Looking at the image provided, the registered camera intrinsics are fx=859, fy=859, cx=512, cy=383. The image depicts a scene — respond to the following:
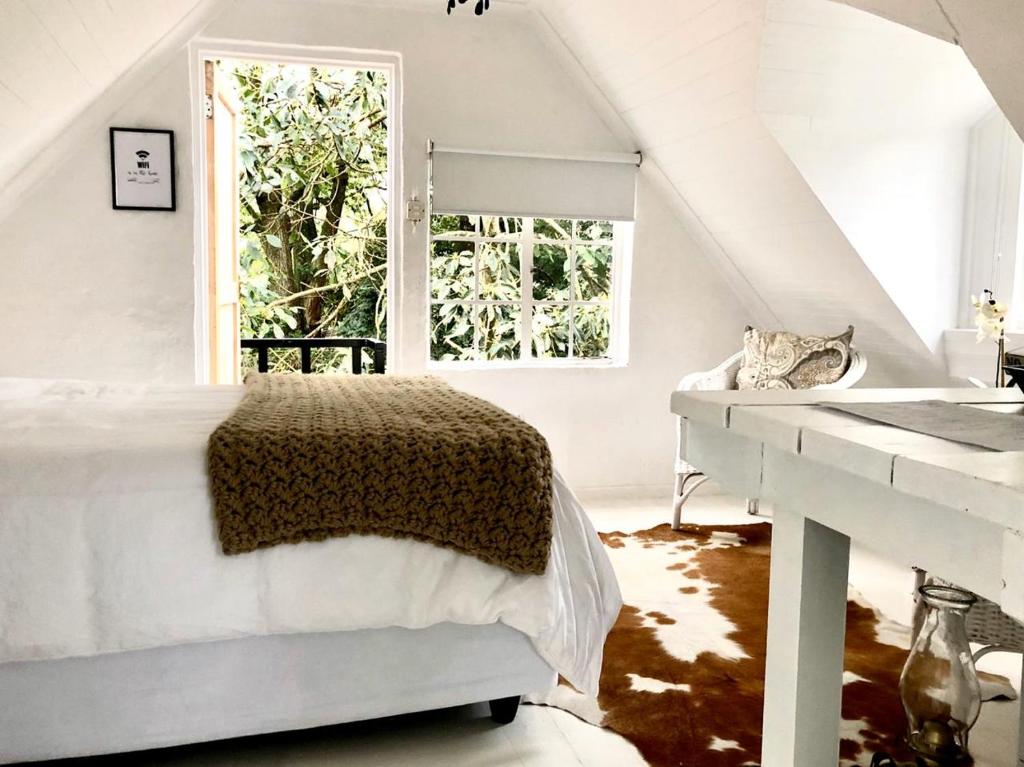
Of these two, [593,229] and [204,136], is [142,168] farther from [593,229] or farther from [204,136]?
[593,229]

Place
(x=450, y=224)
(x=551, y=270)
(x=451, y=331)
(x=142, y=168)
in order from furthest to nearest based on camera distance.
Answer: (x=451, y=331) < (x=450, y=224) < (x=551, y=270) < (x=142, y=168)

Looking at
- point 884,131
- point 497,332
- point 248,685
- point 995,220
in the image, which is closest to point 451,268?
point 497,332

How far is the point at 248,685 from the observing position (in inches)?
72.9

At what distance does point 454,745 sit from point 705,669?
80 centimetres

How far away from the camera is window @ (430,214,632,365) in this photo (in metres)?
4.50

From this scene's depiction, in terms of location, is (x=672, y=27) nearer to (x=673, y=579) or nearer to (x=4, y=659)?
(x=673, y=579)

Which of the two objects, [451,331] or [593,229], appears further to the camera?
[451,331]

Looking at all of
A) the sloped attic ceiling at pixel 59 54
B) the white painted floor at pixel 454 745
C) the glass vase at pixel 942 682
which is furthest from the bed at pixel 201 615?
the sloped attic ceiling at pixel 59 54

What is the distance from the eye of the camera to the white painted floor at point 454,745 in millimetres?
1952

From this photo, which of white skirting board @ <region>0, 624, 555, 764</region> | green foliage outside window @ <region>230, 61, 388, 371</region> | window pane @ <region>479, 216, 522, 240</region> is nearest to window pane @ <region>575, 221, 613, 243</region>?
window pane @ <region>479, 216, 522, 240</region>

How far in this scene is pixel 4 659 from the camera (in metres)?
1.67

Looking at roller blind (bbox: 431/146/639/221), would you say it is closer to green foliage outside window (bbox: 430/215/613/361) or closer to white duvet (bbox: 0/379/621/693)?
green foliage outside window (bbox: 430/215/613/361)

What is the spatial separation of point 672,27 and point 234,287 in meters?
2.75

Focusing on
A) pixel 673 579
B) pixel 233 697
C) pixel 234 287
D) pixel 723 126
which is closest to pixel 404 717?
pixel 233 697
